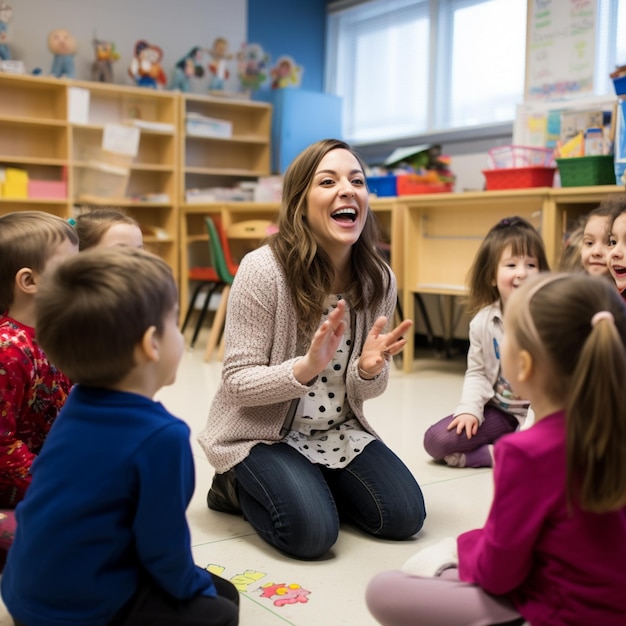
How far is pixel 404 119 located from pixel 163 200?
1.77 meters

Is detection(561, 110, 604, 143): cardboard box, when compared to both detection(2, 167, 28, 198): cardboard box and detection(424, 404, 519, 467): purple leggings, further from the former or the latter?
detection(2, 167, 28, 198): cardboard box

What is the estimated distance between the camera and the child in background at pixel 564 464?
94cm

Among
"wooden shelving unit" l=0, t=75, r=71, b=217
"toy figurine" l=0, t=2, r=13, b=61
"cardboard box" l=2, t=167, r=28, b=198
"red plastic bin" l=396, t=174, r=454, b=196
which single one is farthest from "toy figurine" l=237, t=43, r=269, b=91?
"red plastic bin" l=396, t=174, r=454, b=196

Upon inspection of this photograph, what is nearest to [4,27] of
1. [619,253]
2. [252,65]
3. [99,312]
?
[252,65]

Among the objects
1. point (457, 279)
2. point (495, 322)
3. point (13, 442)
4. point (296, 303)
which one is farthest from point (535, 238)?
point (13, 442)

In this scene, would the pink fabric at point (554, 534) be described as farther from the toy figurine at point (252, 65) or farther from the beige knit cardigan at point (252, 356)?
the toy figurine at point (252, 65)

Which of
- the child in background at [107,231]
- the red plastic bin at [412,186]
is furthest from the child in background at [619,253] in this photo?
the red plastic bin at [412,186]

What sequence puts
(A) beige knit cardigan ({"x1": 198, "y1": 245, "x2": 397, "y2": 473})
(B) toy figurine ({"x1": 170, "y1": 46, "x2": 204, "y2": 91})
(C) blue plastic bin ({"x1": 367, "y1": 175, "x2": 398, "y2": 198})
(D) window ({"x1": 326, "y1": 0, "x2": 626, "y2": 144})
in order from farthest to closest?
1. (B) toy figurine ({"x1": 170, "y1": 46, "x2": 204, "y2": 91})
2. (D) window ({"x1": 326, "y1": 0, "x2": 626, "y2": 144})
3. (C) blue plastic bin ({"x1": 367, "y1": 175, "x2": 398, "y2": 198})
4. (A) beige knit cardigan ({"x1": 198, "y1": 245, "x2": 397, "y2": 473})

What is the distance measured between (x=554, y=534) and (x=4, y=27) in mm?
5040

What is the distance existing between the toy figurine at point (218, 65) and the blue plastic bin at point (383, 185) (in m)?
2.00

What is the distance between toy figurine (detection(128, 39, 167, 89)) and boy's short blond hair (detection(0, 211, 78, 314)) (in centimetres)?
428

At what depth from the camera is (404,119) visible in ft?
18.6

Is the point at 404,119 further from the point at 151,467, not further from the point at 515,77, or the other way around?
the point at 151,467

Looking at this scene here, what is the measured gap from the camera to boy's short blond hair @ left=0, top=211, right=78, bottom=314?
1525mm
